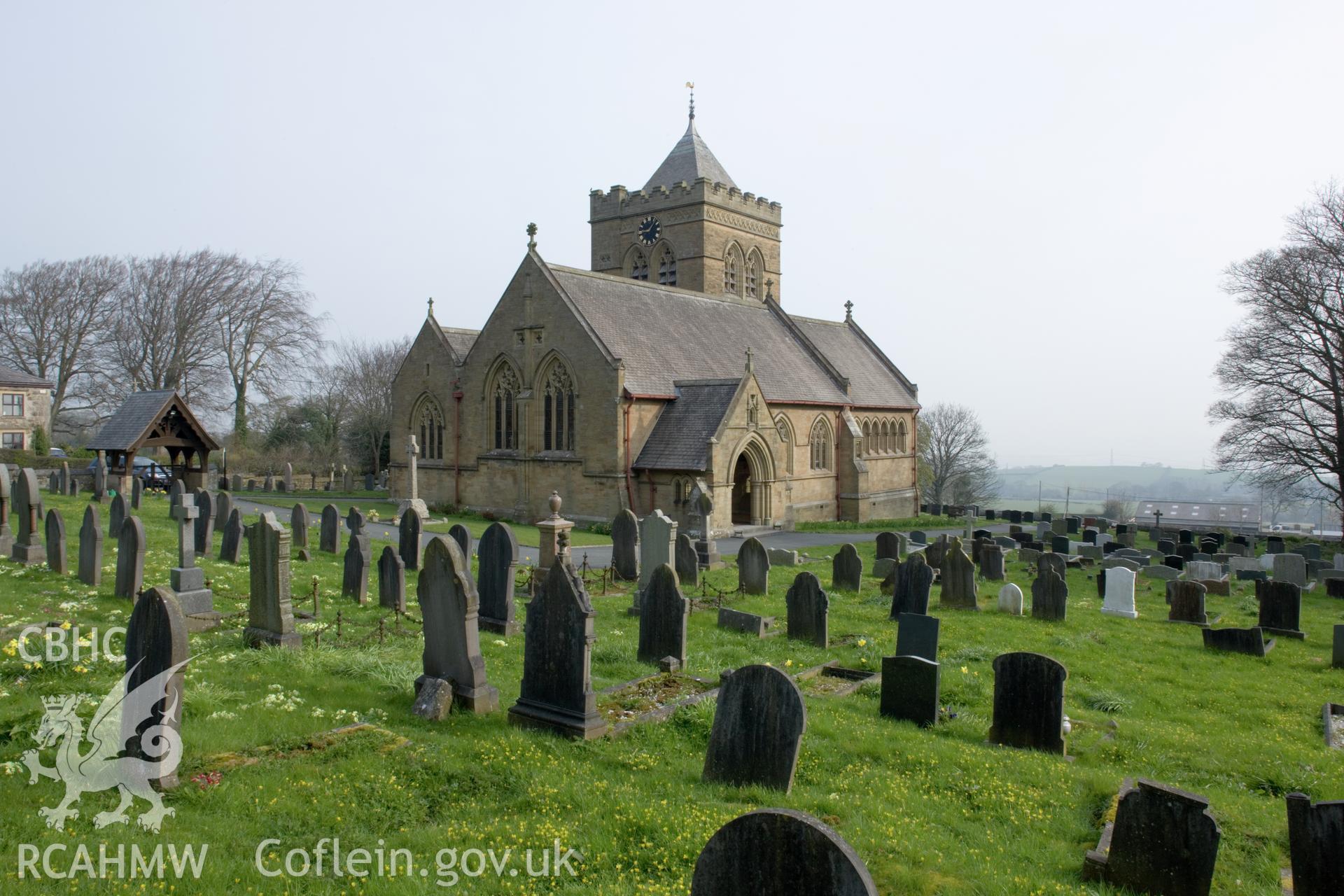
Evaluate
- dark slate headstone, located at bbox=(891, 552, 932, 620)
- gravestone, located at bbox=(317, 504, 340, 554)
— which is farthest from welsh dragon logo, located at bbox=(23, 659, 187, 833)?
gravestone, located at bbox=(317, 504, 340, 554)

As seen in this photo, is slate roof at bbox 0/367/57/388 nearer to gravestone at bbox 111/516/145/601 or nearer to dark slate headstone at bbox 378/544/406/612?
gravestone at bbox 111/516/145/601

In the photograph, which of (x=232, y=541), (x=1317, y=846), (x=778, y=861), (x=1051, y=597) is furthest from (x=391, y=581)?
(x=1317, y=846)

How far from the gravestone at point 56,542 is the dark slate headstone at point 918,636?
1308 centimetres

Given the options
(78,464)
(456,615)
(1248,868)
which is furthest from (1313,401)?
(78,464)

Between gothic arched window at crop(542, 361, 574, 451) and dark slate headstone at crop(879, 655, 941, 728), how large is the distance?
20341 mm

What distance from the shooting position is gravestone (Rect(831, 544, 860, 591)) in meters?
17.1

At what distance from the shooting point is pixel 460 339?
112 ft

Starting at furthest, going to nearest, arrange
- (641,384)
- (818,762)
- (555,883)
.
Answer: (641,384) → (818,762) → (555,883)

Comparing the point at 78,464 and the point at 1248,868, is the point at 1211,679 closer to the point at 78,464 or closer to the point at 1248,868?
the point at 1248,868

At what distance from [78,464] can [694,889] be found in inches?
1574

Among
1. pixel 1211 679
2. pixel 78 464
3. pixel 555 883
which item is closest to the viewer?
pixel 555 883

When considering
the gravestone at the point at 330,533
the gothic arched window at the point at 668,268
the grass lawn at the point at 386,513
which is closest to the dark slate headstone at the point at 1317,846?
the grass lawn at the point at 386,513

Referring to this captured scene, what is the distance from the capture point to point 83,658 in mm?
8602

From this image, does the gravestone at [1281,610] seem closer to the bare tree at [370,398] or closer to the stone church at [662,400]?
the stone church at [662,400]
